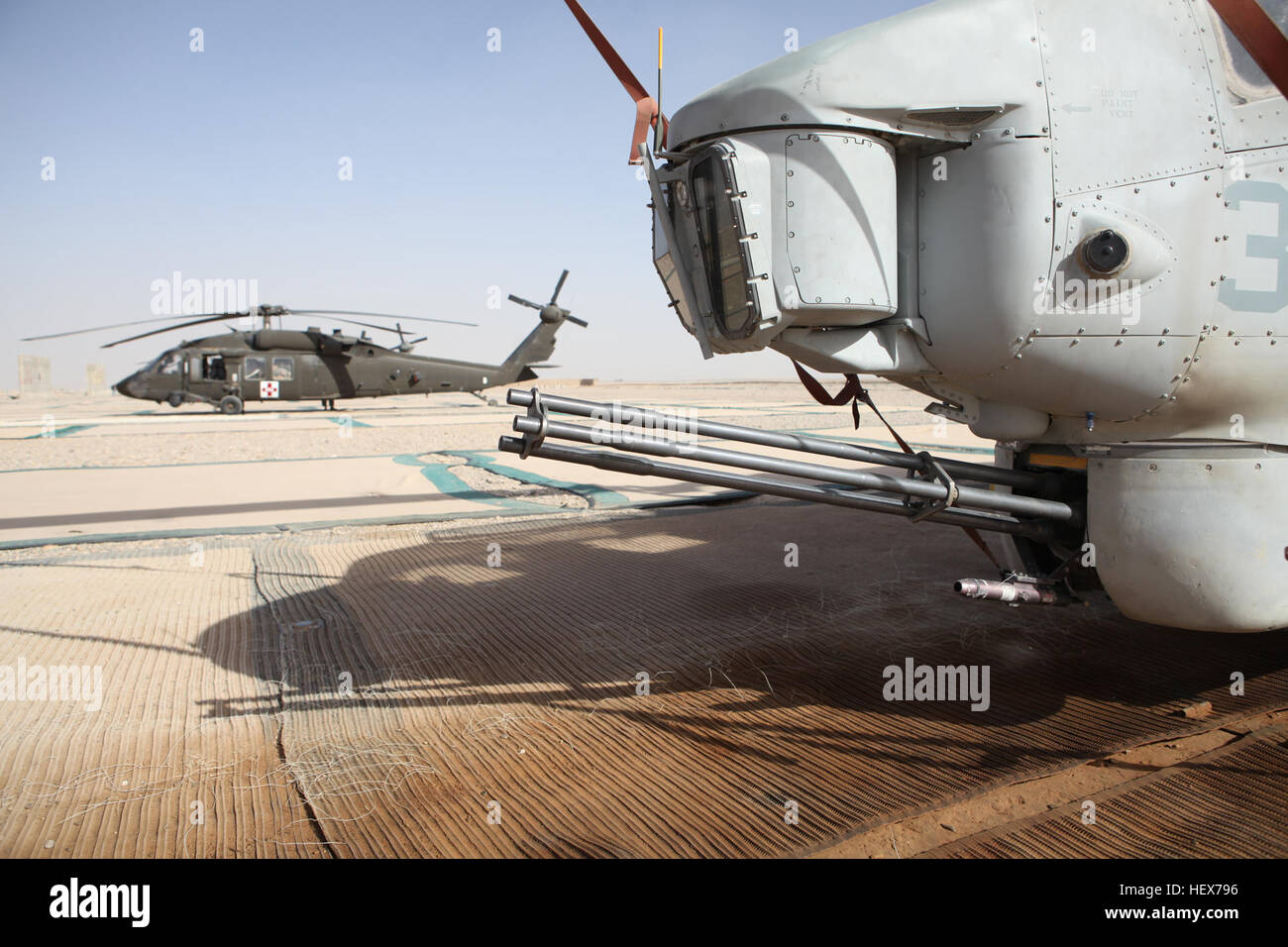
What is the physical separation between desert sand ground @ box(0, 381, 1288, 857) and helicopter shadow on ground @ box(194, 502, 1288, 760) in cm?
3

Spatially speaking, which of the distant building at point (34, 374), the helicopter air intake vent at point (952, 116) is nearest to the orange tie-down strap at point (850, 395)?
the helicopter air intake vent at point (952, 116)

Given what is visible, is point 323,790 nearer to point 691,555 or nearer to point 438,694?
point 438,694

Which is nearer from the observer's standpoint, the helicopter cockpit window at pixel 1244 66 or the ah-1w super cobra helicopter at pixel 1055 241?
the ah-1w super cobra helicopter at pixel 1055 241

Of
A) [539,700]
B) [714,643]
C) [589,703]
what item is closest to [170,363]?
[714,643]

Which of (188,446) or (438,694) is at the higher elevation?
(188,446)

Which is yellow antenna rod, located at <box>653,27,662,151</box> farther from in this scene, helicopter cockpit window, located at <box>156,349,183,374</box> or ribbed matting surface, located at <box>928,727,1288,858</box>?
helicopter cockpit window, located at <box>156,349,183,374</box>

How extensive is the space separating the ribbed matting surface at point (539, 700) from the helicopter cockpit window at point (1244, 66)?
284cm

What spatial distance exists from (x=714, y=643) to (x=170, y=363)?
24822 millimetres

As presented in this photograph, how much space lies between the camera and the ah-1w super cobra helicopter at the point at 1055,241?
3.44m

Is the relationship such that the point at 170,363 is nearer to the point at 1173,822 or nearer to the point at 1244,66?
the point at 1244,66

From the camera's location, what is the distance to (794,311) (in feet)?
11.5

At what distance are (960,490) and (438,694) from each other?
2800 millimetres

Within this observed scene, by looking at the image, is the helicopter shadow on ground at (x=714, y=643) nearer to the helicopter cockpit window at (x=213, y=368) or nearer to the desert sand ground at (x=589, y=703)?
the desert sand ground at (x=589, y=703)
